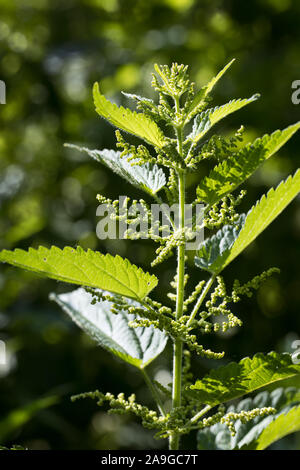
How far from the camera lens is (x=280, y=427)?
0.92 metres

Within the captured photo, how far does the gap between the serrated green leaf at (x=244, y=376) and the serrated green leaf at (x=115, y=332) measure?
0.16 m

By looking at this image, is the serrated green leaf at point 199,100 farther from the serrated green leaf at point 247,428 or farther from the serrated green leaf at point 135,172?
the serrated green leaf at point 247,428

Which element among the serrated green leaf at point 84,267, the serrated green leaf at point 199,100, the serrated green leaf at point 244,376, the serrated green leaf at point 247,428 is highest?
the serrated green leaf at point 199,100

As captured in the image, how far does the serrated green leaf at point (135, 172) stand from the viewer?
0.91 m

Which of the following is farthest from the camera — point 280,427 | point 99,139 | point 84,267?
point 99,139

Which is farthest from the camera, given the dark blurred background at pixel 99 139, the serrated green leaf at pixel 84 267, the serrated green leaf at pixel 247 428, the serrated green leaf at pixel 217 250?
the dark blurred background at pixel 99 139

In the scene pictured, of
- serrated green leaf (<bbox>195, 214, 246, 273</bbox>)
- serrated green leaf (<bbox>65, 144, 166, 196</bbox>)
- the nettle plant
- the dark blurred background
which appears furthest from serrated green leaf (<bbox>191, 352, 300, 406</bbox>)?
the dark blurred background

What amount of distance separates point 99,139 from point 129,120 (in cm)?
228

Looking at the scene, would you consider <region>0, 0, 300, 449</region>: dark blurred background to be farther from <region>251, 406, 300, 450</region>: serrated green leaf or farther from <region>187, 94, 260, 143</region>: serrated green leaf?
<region>187, 94, 260, 143</region>: serrated green leaf

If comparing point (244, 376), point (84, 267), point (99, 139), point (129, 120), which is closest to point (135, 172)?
point (129, 120)

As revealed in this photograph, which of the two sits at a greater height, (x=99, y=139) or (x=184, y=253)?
(x=99, y=139)

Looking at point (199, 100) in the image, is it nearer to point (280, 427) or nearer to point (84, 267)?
point (84, 267)

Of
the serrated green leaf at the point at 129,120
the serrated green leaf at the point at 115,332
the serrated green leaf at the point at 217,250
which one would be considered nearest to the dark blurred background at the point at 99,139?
the serrated green leaf at the point at 115,332
